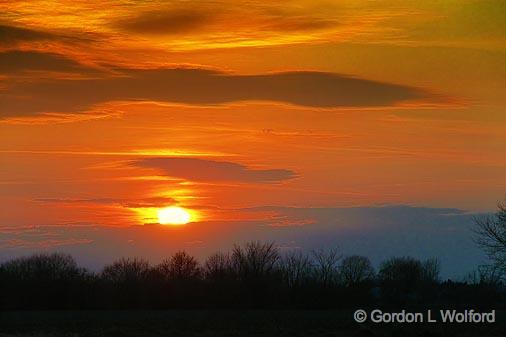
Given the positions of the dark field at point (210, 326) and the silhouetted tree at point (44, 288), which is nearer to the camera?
the dark field at point (210, 326)

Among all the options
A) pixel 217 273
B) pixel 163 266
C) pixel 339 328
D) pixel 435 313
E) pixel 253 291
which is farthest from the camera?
pixel 163 266

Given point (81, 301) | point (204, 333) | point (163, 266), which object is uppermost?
point (163, 266)

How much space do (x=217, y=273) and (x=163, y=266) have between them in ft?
33.1

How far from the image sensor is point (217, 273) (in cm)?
9044

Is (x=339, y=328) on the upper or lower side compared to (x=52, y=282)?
lower

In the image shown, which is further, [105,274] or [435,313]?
[105,274]

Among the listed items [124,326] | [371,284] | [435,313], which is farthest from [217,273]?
[435,313]

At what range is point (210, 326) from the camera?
5344 cm

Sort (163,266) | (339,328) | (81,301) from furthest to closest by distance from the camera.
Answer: (163,266), (81,301), (339,328)

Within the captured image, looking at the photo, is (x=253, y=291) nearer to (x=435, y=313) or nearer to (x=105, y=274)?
(x=105, y=274)

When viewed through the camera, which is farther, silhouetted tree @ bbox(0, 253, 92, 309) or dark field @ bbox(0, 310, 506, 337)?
silhouetted tree @ bbox(0, 253, 92, 309)

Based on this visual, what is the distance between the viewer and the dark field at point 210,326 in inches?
1820

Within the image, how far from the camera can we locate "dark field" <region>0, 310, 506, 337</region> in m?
46.2

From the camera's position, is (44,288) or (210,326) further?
(44,288)
